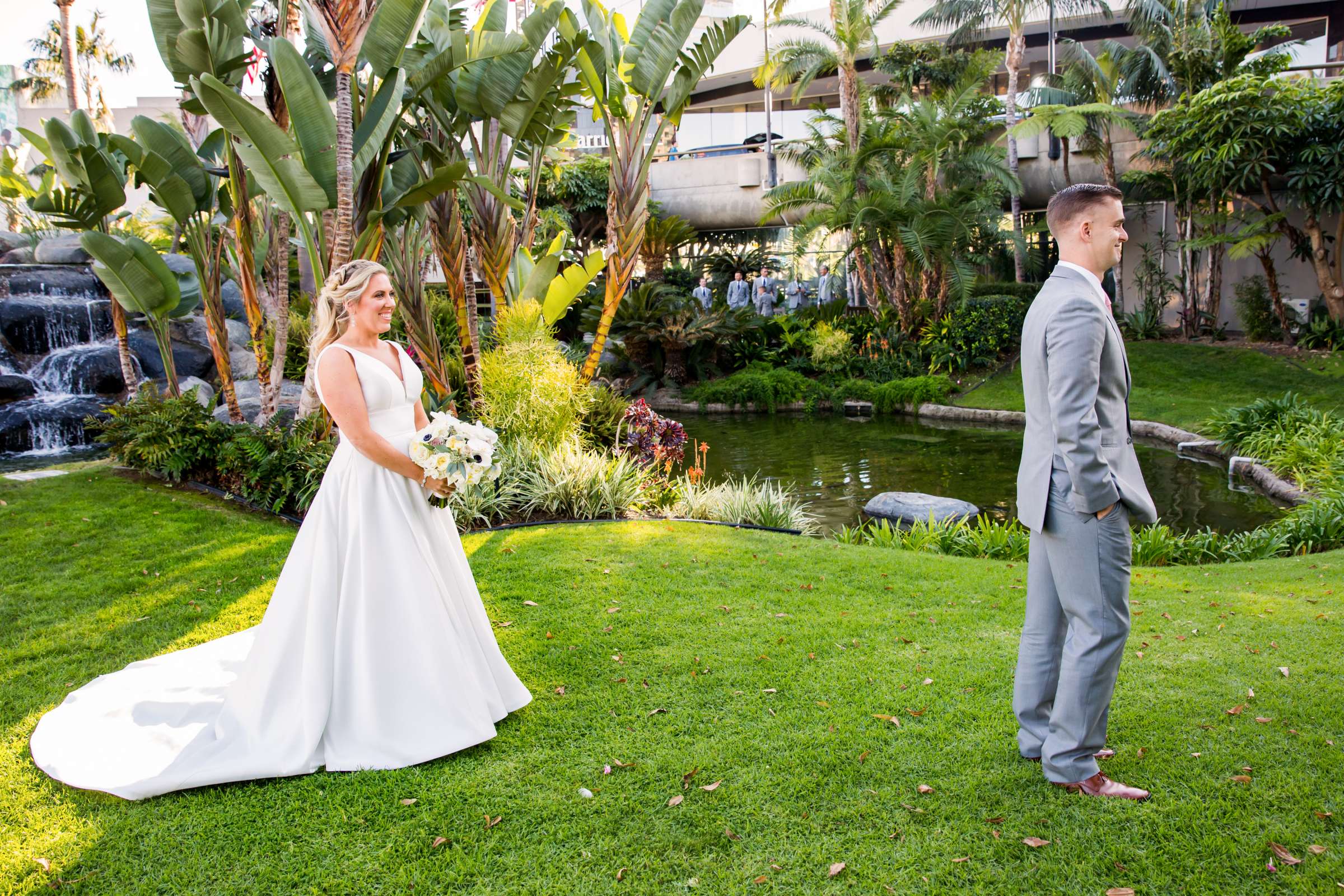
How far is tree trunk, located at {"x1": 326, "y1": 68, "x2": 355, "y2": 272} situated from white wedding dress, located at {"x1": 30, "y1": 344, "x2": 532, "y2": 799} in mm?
4054

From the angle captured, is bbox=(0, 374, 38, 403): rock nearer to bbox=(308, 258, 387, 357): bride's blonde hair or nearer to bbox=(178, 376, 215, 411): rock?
bbox=(178, 376, 215, 411): rock

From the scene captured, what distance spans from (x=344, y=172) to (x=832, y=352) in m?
14.1

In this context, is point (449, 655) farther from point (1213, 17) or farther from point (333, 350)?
point (1213, 17)

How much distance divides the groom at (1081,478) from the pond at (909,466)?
616 cm

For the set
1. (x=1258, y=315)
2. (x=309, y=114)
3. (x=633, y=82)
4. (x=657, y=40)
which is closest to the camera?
(x=309, y=114)

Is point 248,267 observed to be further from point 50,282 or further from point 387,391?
point 50,282

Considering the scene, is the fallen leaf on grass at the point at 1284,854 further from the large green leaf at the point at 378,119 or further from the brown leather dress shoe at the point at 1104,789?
the large green leaf at the point at 378,119

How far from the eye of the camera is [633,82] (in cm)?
969

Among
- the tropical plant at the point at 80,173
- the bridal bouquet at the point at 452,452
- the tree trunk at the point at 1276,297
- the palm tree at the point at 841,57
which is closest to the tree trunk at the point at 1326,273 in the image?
the tree trunk at the point at 1276,297

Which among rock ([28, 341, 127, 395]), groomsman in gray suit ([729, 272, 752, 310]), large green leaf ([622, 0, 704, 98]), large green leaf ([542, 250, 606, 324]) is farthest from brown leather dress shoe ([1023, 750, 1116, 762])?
groomsman in gray suit ([729, 272, 752, 310])

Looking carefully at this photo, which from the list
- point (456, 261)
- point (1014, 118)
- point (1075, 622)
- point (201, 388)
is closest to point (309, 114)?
point (456, 261)

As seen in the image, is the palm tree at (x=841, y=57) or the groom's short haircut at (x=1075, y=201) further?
the palm tree at (x=841, y=57)

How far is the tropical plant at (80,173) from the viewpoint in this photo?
8039 millimetres

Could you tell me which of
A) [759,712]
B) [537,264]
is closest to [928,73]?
[537,264]
